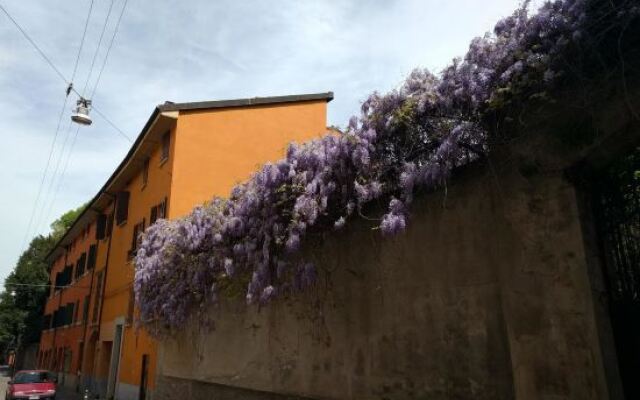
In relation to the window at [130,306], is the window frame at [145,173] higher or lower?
higher

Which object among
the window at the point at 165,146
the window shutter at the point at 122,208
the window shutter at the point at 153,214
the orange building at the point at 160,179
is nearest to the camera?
the orange building at the point at 160,179

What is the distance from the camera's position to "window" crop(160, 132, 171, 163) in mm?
18172

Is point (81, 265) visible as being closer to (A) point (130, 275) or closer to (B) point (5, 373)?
(A) point (130, 275)

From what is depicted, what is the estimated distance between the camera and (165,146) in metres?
18.5

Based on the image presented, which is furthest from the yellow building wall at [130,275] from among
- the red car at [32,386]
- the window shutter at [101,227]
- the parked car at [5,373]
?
the parked car at [5,373]

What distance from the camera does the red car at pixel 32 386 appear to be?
21.0m

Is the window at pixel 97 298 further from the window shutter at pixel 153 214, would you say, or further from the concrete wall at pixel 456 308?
the concrete wall at pixel 456 308

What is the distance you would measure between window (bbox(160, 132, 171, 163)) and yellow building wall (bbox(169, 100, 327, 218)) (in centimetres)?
109

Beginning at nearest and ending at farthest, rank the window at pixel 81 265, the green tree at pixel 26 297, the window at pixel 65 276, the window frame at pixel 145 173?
1. the window frame at pixel 145 173
2. the window at pixel 81 265
3. the window at pixel 65 276
4. the green tree at pixel 26 297

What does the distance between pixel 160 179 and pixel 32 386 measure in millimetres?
10572

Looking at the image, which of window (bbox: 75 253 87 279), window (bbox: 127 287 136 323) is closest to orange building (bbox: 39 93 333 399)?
window (bbox: 127 287 136 323)

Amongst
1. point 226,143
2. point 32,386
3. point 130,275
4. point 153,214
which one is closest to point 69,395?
point 32,386

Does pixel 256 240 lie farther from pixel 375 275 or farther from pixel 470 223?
pixel 470 223

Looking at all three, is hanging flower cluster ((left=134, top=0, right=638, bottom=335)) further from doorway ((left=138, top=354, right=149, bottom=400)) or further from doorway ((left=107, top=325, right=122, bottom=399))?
doorway ((left=107, top=325, right=122, bottom=399))
